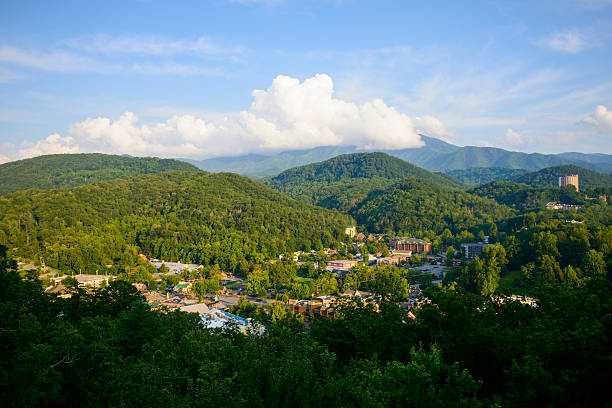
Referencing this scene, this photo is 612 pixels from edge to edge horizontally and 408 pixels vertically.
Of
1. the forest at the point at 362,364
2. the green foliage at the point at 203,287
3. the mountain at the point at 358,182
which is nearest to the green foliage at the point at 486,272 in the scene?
the forest at the point at 362,364

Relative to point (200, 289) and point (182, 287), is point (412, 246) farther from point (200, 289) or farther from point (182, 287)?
point (200, 289)

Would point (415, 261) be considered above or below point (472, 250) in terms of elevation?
below

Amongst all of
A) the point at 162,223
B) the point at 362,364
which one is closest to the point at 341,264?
the point at 162,223

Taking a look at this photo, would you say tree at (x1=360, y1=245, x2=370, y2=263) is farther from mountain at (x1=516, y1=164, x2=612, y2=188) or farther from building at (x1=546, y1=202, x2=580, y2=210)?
mountain at (x1=516, y1=164, x2=612, y2=188)

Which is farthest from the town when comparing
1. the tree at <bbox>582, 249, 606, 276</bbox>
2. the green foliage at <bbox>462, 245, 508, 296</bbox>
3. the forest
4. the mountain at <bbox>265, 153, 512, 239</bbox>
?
the mountain at <bbox>265, 153, 512, 239</bbox>

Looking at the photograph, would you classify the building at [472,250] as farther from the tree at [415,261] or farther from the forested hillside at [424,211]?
the forested hillside at [424,211]

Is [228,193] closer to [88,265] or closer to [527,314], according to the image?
[88,265]
